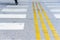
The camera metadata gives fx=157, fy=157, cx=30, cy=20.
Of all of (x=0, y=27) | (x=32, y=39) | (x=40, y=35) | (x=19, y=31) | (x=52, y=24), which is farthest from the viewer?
(x=52, y=24)

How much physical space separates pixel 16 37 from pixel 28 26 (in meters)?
1.68

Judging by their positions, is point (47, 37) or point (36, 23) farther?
point (36, 23)

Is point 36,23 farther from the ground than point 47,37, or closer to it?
farther from the ground

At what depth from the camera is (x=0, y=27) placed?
7.64 metres

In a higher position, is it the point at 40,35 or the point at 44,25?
the point at 44,25

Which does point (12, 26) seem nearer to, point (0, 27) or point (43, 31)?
point (0, 27)

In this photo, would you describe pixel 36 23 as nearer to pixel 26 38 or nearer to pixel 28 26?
pixel 28 26

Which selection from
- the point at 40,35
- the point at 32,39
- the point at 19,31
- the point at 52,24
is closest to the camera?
the point at 32,39

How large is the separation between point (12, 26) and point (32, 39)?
6.56 feet

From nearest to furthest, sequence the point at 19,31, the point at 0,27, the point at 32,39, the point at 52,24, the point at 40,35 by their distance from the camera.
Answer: the point at 32,39 → the point at 40,35 → the point at 19,31 → the point at 0,27 → the point at 52,24

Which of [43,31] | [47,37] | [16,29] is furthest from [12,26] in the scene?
[47,37]

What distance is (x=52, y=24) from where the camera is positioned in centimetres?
830

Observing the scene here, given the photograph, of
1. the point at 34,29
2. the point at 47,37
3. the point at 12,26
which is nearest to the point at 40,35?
the point at 47,37

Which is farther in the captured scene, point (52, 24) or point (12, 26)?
point (52, 24)
